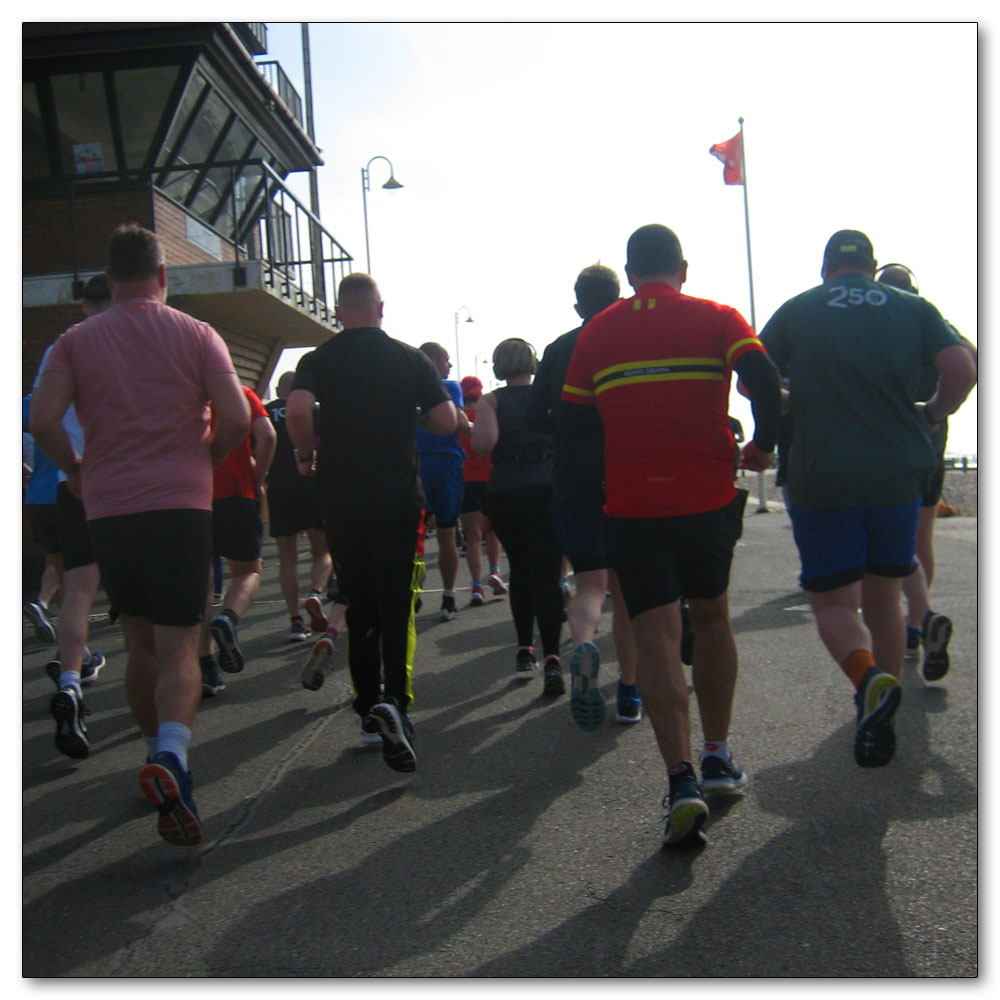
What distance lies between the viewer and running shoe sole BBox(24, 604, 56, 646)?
823 cm

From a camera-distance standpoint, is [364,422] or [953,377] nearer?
[953,377]

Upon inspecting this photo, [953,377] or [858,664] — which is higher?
[953,377]

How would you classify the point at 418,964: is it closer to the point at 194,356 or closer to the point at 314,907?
the point at 314,907

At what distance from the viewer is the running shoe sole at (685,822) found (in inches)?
124

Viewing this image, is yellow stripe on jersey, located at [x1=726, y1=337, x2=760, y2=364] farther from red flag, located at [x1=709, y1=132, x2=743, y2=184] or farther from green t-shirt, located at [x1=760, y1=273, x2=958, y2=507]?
red flag, located at [x1=709, y1=132, x2=743, y2=184]

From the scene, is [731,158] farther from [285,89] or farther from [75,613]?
[75,613]

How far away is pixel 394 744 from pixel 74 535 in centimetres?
245

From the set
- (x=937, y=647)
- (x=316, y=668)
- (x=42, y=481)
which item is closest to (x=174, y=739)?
(x=316, y=668)

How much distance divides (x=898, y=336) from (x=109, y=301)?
3253 mm

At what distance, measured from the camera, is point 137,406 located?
352cm

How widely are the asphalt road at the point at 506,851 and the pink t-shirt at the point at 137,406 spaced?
1161 mm

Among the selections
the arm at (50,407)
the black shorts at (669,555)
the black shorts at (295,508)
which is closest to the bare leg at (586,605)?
the black shorts at (669,555)

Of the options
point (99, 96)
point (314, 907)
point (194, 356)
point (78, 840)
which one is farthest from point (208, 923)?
point (99, 96)

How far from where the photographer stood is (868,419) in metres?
3.71
